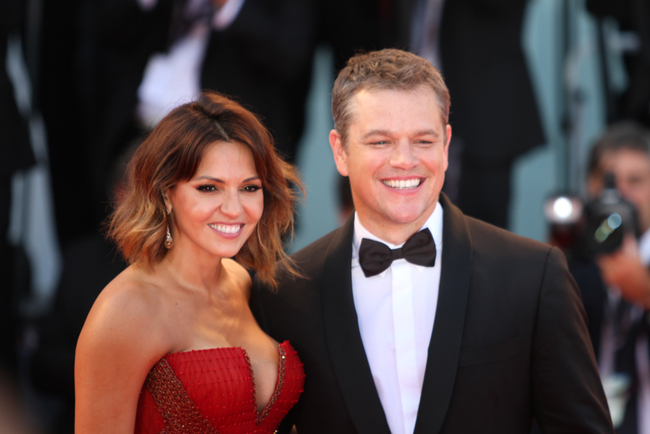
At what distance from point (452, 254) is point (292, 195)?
21.0 inches

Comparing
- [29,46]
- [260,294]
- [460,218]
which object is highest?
[29,46]

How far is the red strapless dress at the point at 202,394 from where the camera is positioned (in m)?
1.60

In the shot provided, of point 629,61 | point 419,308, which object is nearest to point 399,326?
point 419,308

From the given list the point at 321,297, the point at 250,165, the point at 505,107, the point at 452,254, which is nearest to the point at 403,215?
the point at 452,254

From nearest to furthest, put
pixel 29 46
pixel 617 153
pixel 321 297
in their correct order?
pixel 321 297, pixel 617 153, pixel 29 46

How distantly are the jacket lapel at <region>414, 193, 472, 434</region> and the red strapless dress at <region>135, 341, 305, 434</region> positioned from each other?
0.37 metres

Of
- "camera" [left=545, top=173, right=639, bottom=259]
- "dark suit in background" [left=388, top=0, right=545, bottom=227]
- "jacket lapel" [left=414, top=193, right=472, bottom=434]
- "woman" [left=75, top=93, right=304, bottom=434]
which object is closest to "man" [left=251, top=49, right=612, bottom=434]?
"jacket lapel" [left=414, top=193, right=472, bottom=434]

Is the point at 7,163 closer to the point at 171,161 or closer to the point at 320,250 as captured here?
the point at 171,161

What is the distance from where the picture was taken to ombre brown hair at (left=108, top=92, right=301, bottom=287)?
1719 mm

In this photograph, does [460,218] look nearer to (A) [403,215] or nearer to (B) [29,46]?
(A) [403,215]

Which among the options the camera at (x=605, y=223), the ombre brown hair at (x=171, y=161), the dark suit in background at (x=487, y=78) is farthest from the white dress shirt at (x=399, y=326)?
the dark suit in background at (x=487, y=78)

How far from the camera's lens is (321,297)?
1762 millimetres

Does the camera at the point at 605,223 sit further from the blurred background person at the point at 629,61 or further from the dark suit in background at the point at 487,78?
the blurred background person at the point at 629,61

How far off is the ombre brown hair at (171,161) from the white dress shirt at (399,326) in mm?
298
